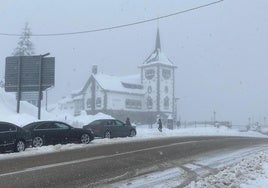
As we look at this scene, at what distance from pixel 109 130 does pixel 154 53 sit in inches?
3566

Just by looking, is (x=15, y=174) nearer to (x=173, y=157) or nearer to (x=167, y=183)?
(x=167, y=183)

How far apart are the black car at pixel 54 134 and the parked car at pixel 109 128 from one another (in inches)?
230

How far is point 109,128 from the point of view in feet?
107

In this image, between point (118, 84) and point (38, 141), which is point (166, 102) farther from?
point (38, 141)

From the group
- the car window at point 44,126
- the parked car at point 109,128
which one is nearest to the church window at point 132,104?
the parked car at point 109,128

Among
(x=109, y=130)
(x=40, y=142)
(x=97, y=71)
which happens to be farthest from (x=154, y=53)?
(x=40, y=142)

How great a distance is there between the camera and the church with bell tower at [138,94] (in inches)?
4218

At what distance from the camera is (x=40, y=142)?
955 inches

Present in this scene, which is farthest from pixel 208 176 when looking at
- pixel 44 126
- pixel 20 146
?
pixel 44 126

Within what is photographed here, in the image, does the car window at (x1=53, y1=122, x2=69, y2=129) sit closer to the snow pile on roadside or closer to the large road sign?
the snow pile on roadside

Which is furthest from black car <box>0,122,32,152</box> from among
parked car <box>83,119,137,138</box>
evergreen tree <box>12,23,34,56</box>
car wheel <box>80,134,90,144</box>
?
evergreen tree <box>12,23,34,56</box>

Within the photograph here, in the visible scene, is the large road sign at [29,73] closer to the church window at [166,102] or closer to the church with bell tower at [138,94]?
the church with bell tower at [138,94]

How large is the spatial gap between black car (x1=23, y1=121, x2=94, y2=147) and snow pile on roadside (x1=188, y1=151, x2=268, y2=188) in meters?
10.8

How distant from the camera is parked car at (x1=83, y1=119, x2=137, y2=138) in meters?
32.1
